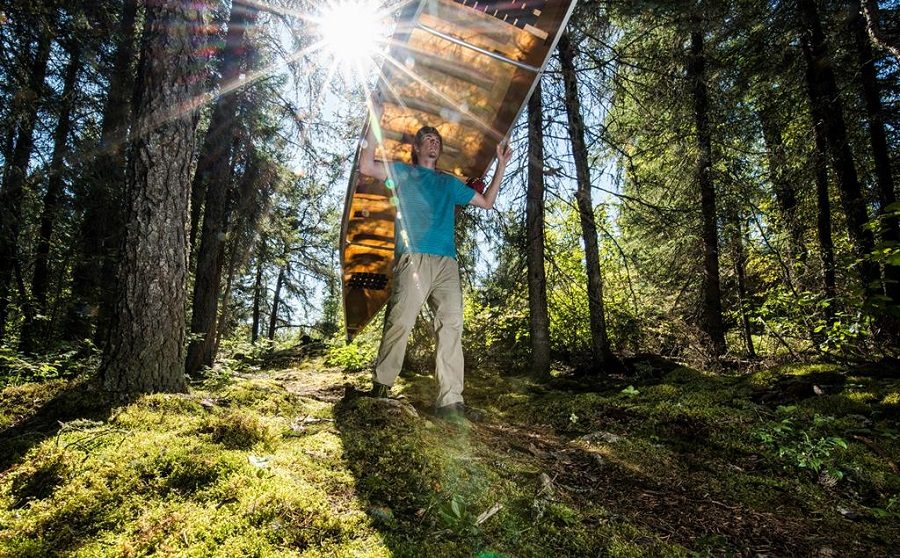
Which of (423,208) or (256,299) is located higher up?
(256,299)

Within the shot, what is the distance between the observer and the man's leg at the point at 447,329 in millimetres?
3771

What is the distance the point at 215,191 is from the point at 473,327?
5526 millimetres

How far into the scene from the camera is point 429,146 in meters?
4.12

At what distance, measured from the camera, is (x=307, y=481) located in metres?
2.03

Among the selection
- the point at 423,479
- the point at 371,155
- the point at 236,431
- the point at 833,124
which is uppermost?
the point at 833,124

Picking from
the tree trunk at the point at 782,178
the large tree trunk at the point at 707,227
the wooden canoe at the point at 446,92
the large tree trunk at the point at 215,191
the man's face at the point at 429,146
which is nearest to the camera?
the man's face at the point at 429,146

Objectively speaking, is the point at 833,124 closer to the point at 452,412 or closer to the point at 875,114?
the point at 875,114

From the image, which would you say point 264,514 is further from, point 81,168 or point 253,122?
point 253,122

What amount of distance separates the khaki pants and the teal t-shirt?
0.10 metres

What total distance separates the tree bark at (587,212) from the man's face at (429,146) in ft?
10.4

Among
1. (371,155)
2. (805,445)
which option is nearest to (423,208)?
(371,155)

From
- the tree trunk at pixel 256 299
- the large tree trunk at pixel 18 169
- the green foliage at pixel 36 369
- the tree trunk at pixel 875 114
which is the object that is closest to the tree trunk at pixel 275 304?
the tree trunk at pixel 256 299

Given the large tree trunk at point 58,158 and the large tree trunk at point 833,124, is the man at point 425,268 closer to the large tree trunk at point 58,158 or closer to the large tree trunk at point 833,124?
the large tree trunk at point 58,158

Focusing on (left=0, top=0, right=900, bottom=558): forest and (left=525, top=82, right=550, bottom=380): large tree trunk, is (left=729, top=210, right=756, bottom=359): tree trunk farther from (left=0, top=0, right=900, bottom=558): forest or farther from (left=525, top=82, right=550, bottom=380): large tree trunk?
(left=525, top=82, right=550, bottom=380): large tree trunk
